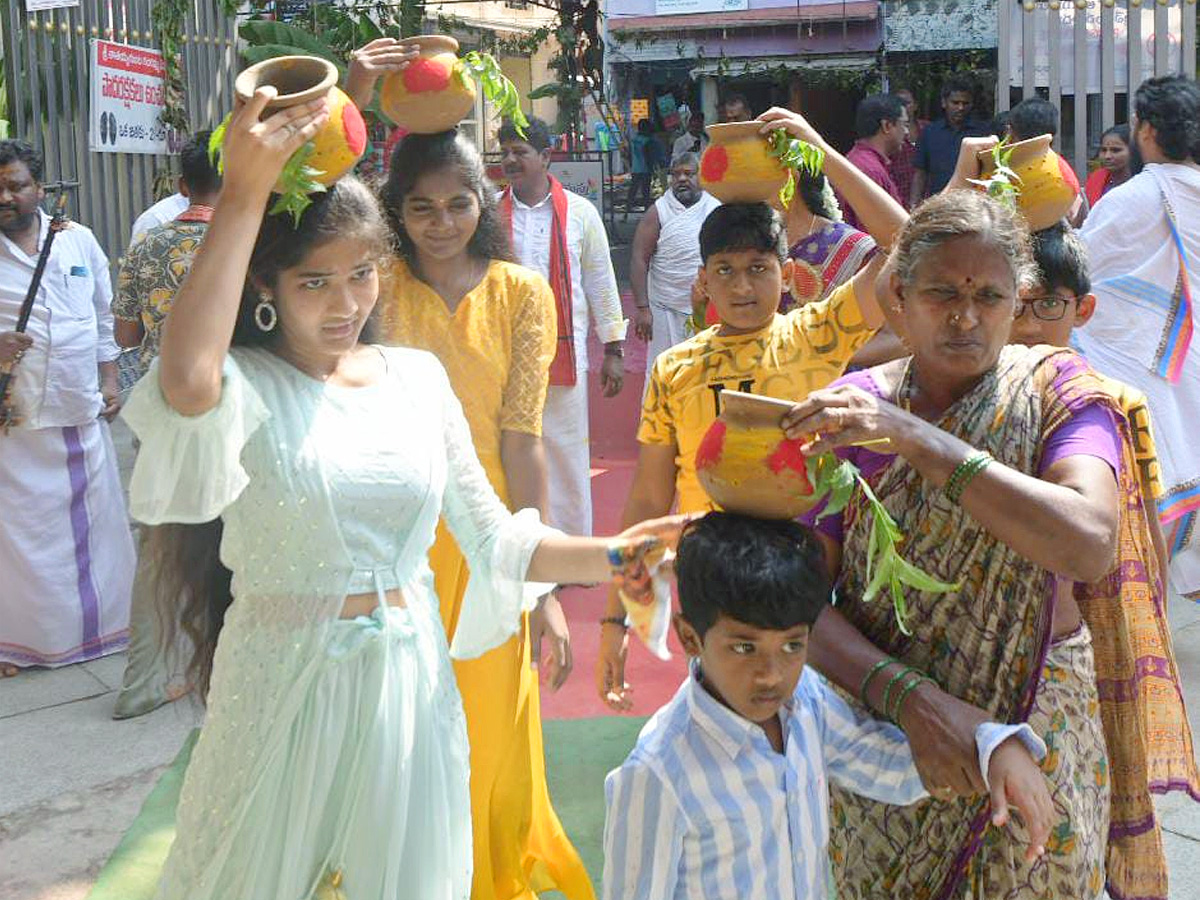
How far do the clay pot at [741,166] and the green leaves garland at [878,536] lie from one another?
144 cm

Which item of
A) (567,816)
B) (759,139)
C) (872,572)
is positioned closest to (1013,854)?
(872,572)

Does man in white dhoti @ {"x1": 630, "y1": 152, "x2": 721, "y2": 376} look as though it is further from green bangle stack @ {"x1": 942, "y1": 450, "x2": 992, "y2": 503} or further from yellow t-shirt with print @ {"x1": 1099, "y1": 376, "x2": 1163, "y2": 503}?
green bangle stack @ {"x1": 942, "y1": 450, "x2": 992, "y2": 503}

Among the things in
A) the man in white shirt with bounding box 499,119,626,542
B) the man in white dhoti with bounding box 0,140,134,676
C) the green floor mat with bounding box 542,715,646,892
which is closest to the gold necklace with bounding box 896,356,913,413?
the green floor mat with bounding box 542,715,646,892

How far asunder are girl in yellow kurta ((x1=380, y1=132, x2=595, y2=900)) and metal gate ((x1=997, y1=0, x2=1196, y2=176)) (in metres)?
5.68

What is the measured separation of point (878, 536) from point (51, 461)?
4340 millimetres

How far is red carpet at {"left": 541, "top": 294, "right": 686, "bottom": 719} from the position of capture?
16.3ft

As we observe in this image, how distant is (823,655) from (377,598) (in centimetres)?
76

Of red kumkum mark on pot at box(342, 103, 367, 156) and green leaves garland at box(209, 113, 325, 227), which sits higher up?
red kumkum mark on pot at box(342, 103, 367, 156)

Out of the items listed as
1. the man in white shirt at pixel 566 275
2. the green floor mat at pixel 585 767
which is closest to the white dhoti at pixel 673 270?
the man in white shirt at pixel 566 275

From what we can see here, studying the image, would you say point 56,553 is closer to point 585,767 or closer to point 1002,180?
point 585,767

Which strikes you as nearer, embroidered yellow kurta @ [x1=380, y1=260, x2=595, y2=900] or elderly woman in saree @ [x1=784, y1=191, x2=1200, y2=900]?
elderly woman in saree @ [x1=784, y1=191, x2=1200, y2=900]

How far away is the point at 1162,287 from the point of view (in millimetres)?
5387

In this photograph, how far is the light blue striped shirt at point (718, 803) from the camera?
2.14 m

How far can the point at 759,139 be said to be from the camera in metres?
3.35
